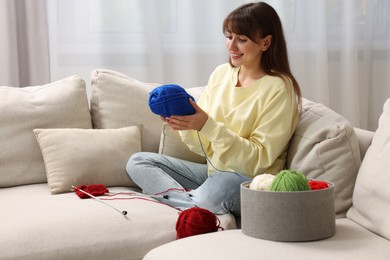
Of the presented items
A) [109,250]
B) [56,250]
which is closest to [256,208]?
[109,250]

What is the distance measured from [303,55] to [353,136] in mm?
1836

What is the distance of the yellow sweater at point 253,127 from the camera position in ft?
7.50

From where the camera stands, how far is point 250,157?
229cm

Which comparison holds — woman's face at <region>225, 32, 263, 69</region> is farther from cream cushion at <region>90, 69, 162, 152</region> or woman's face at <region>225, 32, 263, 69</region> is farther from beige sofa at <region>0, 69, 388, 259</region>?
cream cushion at <region>90, 69, 162, 152</region>

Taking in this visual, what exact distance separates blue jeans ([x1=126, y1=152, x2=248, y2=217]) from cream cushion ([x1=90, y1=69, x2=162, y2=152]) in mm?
183

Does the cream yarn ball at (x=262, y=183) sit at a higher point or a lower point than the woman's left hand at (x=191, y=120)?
lower

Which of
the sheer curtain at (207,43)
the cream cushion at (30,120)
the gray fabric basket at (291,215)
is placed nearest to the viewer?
the gray fabric basket at (291,215)

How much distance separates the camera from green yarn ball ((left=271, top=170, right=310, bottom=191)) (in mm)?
1806

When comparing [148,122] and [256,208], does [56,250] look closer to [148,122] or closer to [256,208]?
[256,208]

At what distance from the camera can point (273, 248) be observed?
1728 mm

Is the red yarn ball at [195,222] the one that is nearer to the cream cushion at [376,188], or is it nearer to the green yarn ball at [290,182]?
the green yarn ball at [290,182]

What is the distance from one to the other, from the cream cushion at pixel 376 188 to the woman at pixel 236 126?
38 centimetres

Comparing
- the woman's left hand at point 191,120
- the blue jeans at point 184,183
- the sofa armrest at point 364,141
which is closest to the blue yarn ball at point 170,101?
the woman's left hand at point 191,120

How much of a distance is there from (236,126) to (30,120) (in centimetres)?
80
